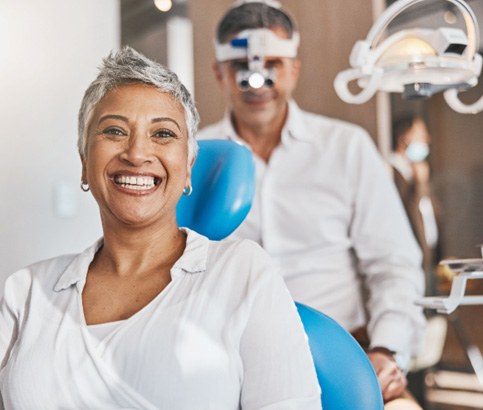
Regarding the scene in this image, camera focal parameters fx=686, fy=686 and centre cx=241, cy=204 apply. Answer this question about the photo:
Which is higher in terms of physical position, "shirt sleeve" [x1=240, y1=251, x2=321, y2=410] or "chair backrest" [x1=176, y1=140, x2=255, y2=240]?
"chair backrest" [x1=176, y1=140, x2=255, y2=240]

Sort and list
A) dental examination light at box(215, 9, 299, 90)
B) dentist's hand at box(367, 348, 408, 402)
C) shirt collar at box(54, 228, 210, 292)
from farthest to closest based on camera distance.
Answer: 1. dental examination light at box(215, 9, 299, 90)
2. dentist's hand at box(367, 348, 408, 402)
3. shirt collar at box(54, 228, 210, 292)

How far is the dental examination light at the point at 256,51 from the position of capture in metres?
1.83

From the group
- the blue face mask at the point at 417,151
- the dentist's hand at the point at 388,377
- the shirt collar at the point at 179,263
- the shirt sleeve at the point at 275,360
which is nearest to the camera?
the shirt sleeve at the point at 275,360

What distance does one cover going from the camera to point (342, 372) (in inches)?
42.6

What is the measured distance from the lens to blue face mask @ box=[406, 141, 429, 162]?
4.40m

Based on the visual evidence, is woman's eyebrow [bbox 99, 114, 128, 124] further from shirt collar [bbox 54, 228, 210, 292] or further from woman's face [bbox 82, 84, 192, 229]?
shirt collar [bbox 54, 228, 210, 292]

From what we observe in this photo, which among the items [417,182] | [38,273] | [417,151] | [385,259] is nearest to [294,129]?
[385,259]

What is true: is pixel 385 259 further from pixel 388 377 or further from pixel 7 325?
pixel 7 325

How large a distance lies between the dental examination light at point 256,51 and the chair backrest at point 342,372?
0.83 meters

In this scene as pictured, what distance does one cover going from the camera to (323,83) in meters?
2.61

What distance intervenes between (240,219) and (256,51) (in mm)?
655

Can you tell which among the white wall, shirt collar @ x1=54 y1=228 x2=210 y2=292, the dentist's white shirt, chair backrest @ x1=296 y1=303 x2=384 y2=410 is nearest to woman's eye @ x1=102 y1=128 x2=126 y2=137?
shirt collar @ x1=54 y1=228 x2=210 y2=292

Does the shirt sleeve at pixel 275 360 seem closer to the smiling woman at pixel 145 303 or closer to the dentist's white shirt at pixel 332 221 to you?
the smiling woman at pixel 145 303

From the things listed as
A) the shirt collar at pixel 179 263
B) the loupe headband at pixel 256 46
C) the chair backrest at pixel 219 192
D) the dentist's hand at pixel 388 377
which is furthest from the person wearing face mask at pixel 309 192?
the shirt collar at pixel 179 263
